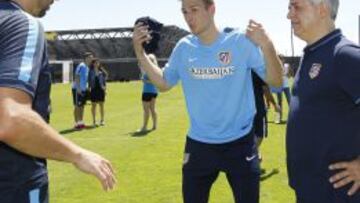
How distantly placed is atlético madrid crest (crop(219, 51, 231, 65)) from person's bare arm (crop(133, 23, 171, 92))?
0.63 m

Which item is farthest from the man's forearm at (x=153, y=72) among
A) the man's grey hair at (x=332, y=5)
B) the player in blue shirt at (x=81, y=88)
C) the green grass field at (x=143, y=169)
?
the player in blue shirt at (x=81, y=88)

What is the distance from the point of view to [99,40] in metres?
90.1

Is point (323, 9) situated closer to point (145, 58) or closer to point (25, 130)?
point (145, 58)

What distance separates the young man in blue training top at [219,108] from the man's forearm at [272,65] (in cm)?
8

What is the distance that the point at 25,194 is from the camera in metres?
3.17

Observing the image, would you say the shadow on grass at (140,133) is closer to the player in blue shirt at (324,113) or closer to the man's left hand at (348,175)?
the player in blue shirt at (324,113)

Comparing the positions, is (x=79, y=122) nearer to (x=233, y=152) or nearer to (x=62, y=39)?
(x=233, y=152)

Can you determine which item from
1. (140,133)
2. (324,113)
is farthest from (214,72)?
(140,133)

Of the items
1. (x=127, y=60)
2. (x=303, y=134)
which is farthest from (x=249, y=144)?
(x=127, y=60)

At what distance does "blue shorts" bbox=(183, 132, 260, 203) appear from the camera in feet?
17.8

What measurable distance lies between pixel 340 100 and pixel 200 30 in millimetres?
1805

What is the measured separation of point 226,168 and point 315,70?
1.59 metres

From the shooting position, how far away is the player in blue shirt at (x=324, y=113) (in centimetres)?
398

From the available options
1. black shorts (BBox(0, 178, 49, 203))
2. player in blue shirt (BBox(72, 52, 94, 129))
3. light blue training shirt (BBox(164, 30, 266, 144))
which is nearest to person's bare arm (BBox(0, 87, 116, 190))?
black shorts (BBox(0, 178, 49, 203))
